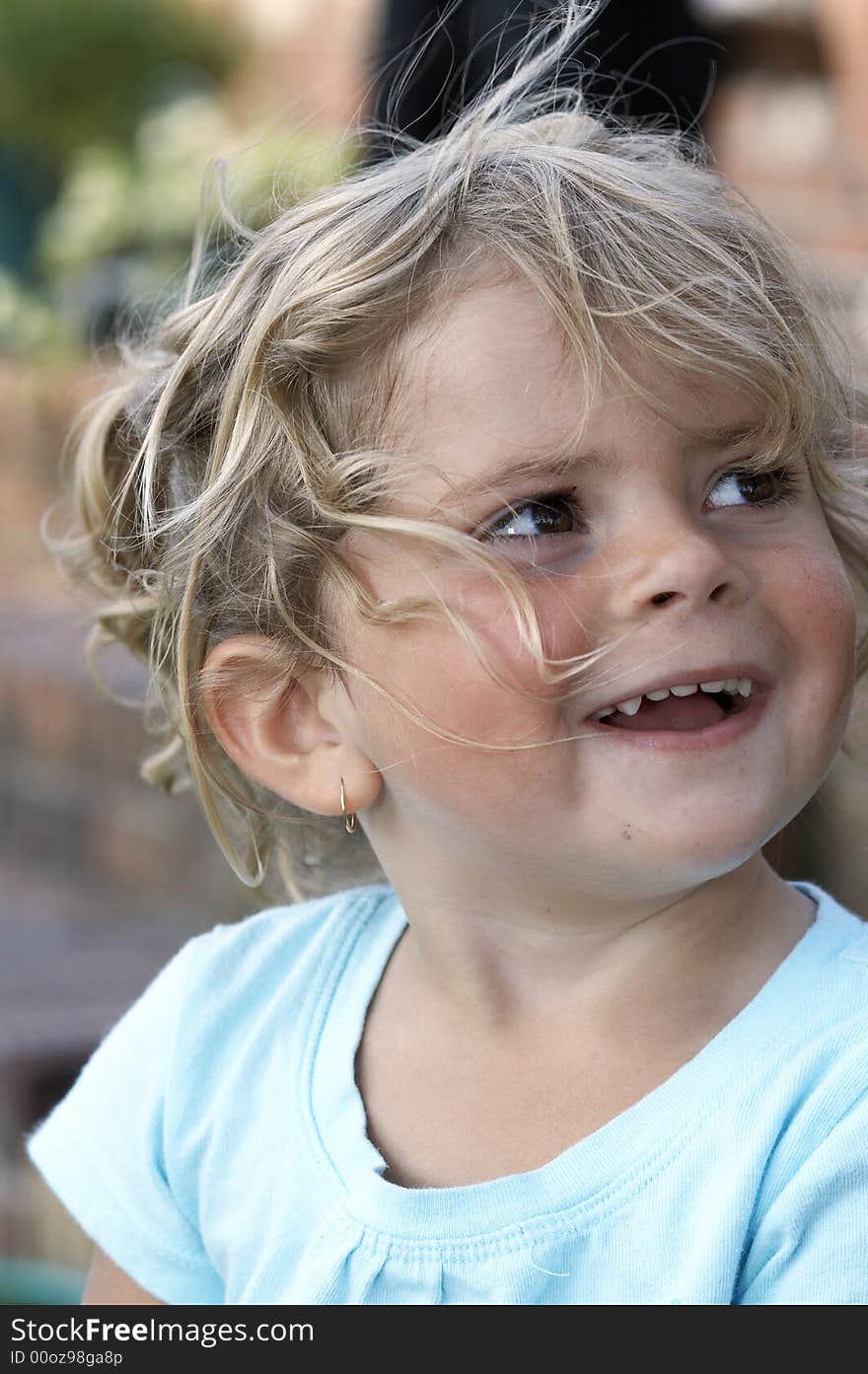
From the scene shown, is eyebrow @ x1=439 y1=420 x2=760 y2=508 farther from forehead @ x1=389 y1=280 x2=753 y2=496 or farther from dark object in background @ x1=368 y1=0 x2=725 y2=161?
dark object in background @ x1=368 y1=0 x2=725 y2=161

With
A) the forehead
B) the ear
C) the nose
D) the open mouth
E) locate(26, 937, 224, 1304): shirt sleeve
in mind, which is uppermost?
the forehead

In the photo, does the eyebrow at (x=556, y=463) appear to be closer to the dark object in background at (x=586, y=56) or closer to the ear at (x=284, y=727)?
the ear at (x=284, y=727)

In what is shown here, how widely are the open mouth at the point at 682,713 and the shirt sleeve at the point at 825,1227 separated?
0.90 feet

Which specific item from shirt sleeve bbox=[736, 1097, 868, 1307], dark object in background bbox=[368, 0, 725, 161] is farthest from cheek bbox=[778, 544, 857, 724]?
dark object in background bbox=[368, 0, 725, 161]

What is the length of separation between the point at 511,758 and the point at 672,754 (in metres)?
0.11

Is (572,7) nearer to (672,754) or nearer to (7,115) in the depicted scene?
(672,754)

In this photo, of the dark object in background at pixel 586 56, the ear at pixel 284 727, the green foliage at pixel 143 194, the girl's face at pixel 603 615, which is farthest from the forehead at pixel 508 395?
the green foliage at pixel 143 194

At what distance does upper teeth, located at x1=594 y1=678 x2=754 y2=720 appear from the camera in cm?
111

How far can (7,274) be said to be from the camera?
18.5 feet

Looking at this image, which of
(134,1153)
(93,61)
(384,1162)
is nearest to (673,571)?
(384,1162)

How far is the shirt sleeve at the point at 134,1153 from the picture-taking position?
1419 mm

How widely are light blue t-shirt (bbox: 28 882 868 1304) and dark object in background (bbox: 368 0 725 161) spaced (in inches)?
38.2

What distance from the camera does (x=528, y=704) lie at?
1112 millimetres

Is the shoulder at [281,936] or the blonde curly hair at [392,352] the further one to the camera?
the shoulder at [281,936]
